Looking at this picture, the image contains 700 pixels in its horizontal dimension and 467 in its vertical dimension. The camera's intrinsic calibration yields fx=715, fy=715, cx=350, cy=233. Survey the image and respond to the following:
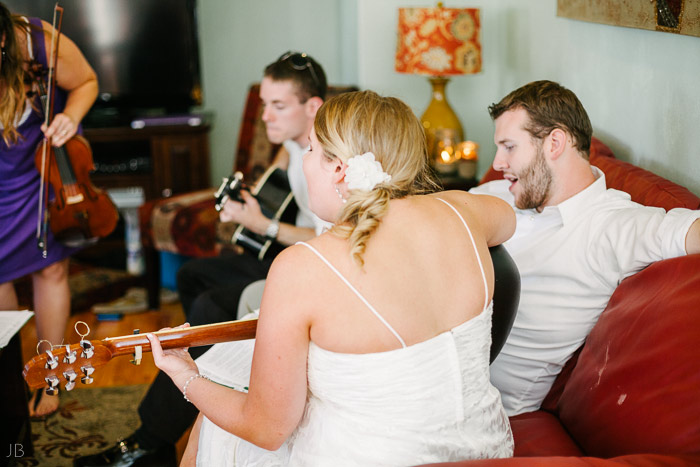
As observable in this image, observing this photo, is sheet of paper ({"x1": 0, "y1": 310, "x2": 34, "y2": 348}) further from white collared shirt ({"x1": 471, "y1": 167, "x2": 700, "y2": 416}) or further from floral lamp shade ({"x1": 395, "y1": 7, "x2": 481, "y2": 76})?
floral lamp shade ({"x1": 395, "y1": 7, "x2": 481, "y2": 76})

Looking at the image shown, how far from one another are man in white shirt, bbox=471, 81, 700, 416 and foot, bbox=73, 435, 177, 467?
0.89 metres

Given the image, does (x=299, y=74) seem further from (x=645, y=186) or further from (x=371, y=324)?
(x=371, y=324)

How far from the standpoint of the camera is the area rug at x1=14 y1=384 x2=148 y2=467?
216 cm

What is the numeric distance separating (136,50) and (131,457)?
2557mm

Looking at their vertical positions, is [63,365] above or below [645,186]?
below

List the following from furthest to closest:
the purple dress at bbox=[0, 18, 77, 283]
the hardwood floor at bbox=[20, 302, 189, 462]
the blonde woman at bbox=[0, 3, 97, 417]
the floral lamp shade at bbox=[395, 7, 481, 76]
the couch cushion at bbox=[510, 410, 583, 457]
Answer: the floral lamp shade at bbox=[395, 7, 481, 76] → the hardwood floor at bbox=[20, 302, 189, 462] → the purple dress at bbox=[0, 18, 77, 283] → the blonde woman at bbox=[0, 3, 97, 417] → the couch cushion at bbox=[510, 410, 583, 457]

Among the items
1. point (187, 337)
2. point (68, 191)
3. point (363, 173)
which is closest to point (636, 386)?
point (363, 173)

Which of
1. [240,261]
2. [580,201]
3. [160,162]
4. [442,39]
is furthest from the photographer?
[160,162]

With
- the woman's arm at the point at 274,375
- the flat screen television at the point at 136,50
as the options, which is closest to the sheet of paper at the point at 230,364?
Answer: the woman's arm at the point at 274,375

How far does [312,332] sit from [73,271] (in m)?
3.09

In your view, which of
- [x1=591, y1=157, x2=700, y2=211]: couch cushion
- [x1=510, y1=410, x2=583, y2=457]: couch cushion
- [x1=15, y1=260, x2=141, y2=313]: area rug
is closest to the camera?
[x1=510, y1=410, x2=583, y2=457]: couch cushion

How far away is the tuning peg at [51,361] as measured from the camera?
1.15 metres

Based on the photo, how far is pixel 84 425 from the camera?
2.36 meters

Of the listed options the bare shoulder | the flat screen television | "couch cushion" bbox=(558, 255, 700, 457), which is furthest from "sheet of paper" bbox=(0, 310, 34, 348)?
the flat screen television
